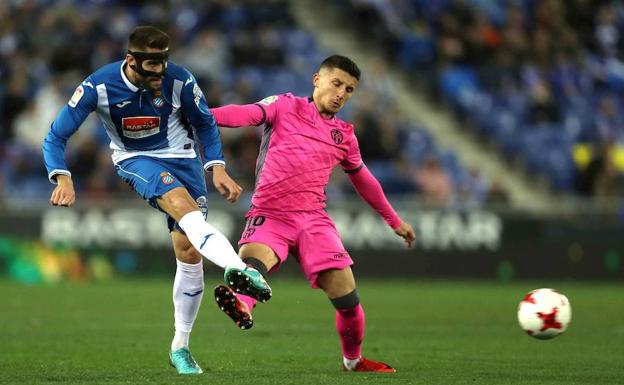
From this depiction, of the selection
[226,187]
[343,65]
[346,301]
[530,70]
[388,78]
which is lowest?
[346,301]

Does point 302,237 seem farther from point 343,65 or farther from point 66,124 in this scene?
point 66,124

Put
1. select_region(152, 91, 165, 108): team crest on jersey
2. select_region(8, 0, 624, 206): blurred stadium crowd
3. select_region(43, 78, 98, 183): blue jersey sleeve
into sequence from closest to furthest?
select_region(43, 78, 98, 183): blue jersey sleeve < select_region(152, 91, 165, 108): team crest on jersey < select_region(8, 0, 624, 206): blurred stadium crowd

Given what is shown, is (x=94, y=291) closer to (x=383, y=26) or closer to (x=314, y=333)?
(x=314, y=333)

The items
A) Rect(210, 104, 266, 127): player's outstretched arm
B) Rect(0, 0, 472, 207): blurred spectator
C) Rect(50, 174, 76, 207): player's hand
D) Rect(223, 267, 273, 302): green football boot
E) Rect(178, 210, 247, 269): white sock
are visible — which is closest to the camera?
Rect(223, 267, 273, 302): green football boot

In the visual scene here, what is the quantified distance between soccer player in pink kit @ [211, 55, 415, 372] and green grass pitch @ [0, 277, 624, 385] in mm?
542

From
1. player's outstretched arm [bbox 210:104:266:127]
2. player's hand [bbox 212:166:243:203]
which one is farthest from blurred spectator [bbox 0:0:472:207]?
player's hand [bbox 212:166:243:203]

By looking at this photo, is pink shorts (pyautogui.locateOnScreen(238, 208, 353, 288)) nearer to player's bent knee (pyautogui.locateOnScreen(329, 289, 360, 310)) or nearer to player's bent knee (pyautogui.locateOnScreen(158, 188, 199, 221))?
player's bent knee (pyautogui.locateOnScreen(329, 289, 360, 310))

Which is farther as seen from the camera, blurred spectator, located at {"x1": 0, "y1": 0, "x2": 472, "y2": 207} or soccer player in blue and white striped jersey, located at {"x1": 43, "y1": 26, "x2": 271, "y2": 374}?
blurred spectator, located at {"x1": 0, "y1": 0, "x2": 472, "y2": 207}

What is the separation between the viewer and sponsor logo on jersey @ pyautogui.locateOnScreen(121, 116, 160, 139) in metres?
8.30

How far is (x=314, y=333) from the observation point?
12.4m

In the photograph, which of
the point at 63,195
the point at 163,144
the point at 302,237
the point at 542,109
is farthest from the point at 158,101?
the point at 542,109

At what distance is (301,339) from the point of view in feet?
38.5

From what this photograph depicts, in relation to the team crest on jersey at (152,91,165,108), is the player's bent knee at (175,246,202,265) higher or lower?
lower

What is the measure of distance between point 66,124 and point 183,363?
1.78m
